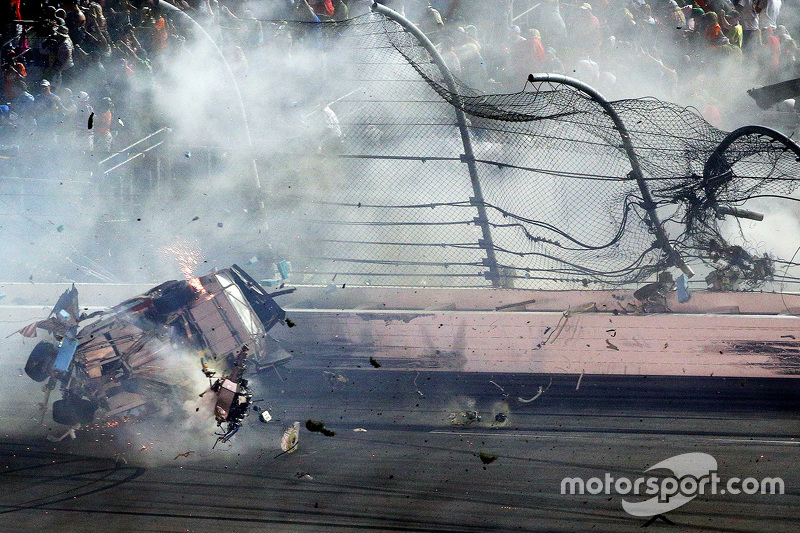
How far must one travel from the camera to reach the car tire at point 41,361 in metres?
6.98

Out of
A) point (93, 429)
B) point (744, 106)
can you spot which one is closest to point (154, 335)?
point (93, 429)

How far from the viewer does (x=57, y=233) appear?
31.3 feet

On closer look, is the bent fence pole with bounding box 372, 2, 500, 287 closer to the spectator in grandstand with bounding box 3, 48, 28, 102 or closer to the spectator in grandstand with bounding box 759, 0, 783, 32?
the spectator in grandstand with bounding box 3, 48, 28, 102

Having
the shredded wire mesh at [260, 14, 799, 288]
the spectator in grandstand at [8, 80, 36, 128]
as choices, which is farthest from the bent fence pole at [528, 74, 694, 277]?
the spectator in grandstand at [8, 80, 36, 128]

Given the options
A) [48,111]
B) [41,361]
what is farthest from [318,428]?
[48,111]

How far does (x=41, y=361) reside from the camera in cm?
698

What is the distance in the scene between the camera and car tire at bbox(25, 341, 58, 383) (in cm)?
698

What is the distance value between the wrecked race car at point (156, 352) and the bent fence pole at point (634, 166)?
3.90m

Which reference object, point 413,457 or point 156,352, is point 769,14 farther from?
point 156,352

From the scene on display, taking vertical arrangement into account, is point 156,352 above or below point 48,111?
below

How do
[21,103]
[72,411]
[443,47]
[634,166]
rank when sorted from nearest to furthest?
1. [72,411]
2. [634,166]
3. [21,103]
4. [443,47]

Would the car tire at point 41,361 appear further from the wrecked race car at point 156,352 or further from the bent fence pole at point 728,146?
the bent fence pole at point 728,146

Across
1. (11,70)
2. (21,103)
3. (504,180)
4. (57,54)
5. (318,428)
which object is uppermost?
(57,54)

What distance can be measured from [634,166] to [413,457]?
3.85 m
